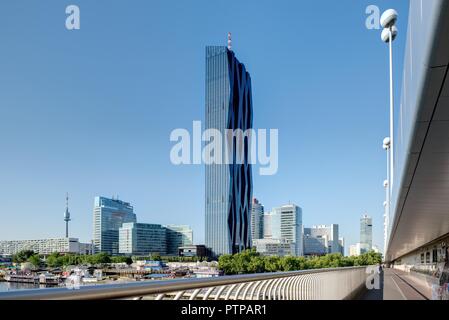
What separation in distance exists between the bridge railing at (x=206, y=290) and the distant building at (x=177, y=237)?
120 metres

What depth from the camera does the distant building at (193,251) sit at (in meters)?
117

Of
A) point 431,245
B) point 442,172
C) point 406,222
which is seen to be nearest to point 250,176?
point 431,245

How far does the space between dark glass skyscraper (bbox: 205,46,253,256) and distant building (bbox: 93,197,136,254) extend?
22.8 metres

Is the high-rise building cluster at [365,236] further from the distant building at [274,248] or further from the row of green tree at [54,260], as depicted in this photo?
the row of green tree at [54,260]

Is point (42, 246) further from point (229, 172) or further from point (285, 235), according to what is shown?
point (285, 235)

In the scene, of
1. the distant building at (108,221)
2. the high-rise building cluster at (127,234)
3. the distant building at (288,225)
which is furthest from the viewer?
the distant building at (288,225)

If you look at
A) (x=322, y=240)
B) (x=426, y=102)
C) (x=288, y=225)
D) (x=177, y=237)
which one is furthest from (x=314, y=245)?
(x=426, y=102)

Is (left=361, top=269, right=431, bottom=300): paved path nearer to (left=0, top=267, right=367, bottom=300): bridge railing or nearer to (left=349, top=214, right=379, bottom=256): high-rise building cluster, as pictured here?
(left=0, top=267, right=367, bottom=300): bridge railing

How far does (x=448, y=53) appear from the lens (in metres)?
2.79

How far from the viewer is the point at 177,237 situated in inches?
5192

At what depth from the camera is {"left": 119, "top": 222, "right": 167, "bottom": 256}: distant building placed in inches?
4437

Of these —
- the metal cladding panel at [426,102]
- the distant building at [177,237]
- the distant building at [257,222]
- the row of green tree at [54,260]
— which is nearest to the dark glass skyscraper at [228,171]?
the distant building at [177,237]

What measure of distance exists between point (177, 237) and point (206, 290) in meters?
131
